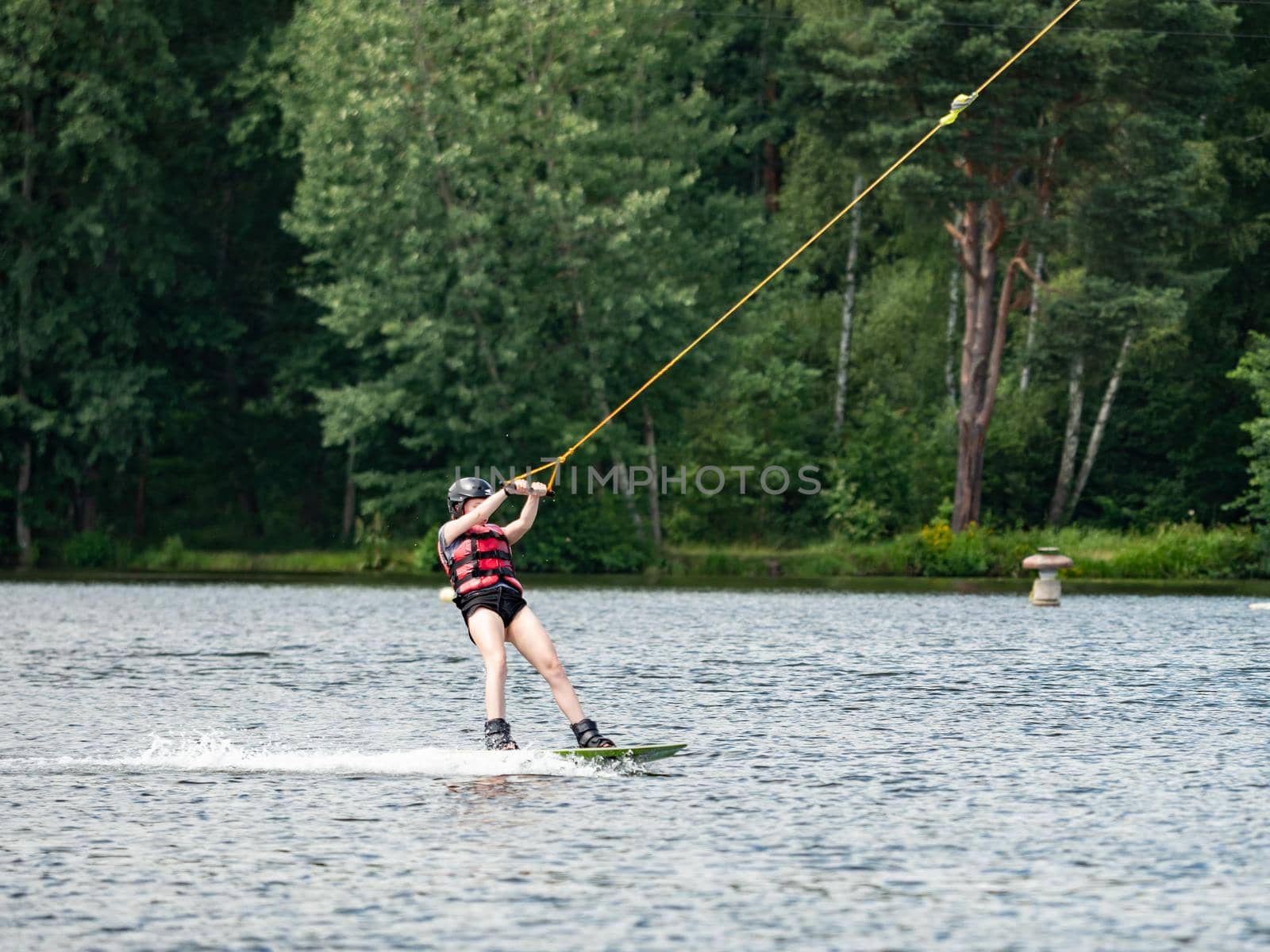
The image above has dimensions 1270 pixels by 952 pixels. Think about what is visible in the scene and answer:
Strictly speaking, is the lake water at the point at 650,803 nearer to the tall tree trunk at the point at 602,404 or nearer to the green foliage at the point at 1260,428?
the tall tree trunk at the point at 602,404

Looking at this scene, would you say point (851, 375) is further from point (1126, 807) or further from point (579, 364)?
point (1126, 807)

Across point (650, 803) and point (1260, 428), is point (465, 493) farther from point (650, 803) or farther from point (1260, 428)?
point (1260, 428)

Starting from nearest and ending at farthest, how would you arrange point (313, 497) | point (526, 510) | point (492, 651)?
1. point (492, 651)
2. point (526, 510)
3. point (313, 497)

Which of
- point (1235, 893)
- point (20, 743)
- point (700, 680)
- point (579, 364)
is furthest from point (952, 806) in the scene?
point (579, 364)

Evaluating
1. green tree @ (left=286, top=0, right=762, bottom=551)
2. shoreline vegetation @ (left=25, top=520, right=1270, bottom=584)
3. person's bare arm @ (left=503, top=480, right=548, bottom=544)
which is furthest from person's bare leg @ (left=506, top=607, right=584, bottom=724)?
green tree @ (left=286, top=0, right=762, bottom=551)

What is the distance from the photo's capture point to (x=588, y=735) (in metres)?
12.7

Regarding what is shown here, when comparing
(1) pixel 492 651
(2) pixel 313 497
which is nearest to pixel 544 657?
(1) pixel 492 651

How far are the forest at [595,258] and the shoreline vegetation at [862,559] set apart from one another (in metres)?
0.50

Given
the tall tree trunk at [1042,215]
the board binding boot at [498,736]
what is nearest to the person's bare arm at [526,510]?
the board binding boot at [498,736]

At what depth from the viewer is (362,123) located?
45.0 metres

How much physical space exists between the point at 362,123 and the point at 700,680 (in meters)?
28.8

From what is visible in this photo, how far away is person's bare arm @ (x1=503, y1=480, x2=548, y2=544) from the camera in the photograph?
1280 centimetres

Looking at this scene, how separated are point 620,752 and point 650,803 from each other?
1374mm

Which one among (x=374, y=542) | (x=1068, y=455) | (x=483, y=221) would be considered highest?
(x=483, y=221)
